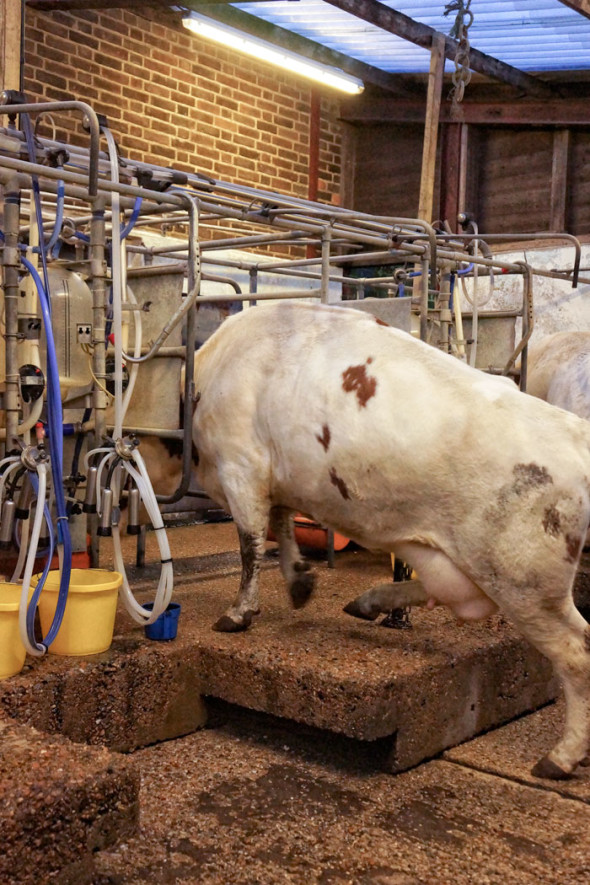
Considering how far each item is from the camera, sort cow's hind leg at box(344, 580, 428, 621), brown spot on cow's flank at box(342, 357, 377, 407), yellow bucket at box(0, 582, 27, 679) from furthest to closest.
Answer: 1. cow's hind leg at box(344, 580, 428, 621)
2. brown spot on cow's flank at box(342, 357, 377, 407)
3. yellow bucket at box(0, 582, 27, 679)

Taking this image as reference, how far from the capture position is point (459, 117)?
10.7 meters

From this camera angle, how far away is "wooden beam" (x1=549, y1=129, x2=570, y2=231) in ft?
33.4

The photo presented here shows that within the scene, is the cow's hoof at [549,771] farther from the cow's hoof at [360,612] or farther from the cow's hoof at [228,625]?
Answer: the cow's hoof at [228,625]


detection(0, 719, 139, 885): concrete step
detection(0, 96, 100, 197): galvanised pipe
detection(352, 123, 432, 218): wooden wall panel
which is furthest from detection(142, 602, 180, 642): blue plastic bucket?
detection(352, 123, 432, 218): wooden wall panel

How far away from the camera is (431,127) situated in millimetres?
9164

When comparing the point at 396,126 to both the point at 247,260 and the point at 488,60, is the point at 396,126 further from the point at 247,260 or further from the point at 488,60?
the point at 247,260

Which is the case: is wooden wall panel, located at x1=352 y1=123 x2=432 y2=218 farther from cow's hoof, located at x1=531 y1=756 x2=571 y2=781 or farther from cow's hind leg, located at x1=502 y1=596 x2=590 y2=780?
cow's hoof, located at x1=531 y1=756 x2=571 y2=781

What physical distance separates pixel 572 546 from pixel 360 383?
3.42ft

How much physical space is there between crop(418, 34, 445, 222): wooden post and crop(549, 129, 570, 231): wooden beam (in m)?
1.73

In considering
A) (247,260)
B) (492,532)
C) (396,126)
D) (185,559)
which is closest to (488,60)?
(396,126)

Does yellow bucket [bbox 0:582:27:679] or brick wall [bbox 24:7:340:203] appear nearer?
yellow bucket [bbox 0:582:27:679]

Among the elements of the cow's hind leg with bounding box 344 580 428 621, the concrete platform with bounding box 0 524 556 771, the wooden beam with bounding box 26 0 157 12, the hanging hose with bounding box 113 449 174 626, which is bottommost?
the concrete platform with bounding box 0 524 556 771

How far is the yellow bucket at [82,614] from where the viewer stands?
11.8 ft

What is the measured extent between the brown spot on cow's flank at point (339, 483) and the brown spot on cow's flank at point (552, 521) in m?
0.81
